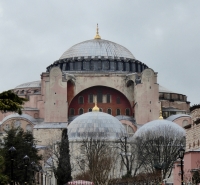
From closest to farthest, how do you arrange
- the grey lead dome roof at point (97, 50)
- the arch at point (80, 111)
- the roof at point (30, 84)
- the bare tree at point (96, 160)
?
the bare tree at point (96, 160) → the arch at point (80, 111) → the grey lead dome roof at point (97, 50) → the roof at point (30, 84)

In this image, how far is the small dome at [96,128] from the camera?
201ft

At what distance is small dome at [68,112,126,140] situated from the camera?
6116 centimetres

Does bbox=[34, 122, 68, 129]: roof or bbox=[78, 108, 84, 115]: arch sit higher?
bbox=[78, 108, 84, 115]: arch

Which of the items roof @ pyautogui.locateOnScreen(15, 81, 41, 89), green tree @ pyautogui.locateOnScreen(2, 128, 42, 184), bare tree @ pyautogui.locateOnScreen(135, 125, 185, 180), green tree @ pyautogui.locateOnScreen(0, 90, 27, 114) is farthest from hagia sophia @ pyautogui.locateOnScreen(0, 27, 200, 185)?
green tree @ pyautogui.locateOnScreen(0, 90, 27, 114)

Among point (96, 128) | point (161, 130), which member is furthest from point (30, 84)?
point (161, 130)

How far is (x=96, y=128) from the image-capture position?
6169 centimetres

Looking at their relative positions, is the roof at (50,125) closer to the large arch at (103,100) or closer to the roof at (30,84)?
the large arch at (103,100)

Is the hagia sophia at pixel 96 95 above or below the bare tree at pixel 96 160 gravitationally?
above

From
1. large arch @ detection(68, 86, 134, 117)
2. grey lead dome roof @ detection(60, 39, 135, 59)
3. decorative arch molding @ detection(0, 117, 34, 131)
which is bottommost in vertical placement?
decorative arch molding @ detection(0, 117, 34, 131)

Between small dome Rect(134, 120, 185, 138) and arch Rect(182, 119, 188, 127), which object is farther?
arch Rect(182, 119, 188, 127)

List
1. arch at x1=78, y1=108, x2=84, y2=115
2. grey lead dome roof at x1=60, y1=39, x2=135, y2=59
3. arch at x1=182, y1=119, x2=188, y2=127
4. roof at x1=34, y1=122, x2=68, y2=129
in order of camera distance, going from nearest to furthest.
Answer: roof at x1=34, y1=122, x2=68, y2=129, arch at x1=182, y1=119, x2=188, y2=127, arch at x1=78, y1=108, x2=84, y2=115, grey lead dome roof at x1=60, y1=39, x2=135, y2=59

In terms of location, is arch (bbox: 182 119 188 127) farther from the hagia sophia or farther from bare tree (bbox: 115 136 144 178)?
bare tree (bbox: 115 136 144 178)

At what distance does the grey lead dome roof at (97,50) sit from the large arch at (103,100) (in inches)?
177

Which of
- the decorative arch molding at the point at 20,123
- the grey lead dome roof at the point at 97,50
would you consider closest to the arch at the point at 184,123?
the grey lead dome roof at the point at 97,50
